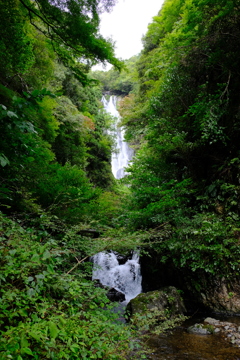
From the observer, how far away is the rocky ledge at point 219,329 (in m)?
4.17

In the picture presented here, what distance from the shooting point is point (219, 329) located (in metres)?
4.50

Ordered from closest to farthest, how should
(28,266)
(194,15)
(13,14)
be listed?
1. (28,266)
2. (13,14)
3. (194,15)

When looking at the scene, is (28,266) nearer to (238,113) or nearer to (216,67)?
(238,113)

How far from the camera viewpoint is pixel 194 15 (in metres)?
5.07

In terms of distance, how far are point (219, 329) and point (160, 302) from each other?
149cm

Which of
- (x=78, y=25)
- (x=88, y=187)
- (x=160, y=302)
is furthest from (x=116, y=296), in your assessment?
(x=78, y=25)

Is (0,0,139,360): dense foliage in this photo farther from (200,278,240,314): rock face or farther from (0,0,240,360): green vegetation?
(200,278,240,314): rock face

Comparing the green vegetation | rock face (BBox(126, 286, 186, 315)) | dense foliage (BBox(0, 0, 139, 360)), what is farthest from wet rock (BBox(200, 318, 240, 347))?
dense foliage (BBox(0, 0, 139, 360))

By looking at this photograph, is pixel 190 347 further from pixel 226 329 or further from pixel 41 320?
pixel 41 320

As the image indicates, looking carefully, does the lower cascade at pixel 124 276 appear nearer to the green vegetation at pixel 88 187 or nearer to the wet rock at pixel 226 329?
the green vegetation at pixel 88 187

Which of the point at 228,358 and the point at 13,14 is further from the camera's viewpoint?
the point at 13,14

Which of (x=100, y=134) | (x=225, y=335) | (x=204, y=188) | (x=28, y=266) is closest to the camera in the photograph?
(x=28, y=266)

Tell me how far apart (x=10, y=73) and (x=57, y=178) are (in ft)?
11.8

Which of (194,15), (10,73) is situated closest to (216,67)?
(194,15)
